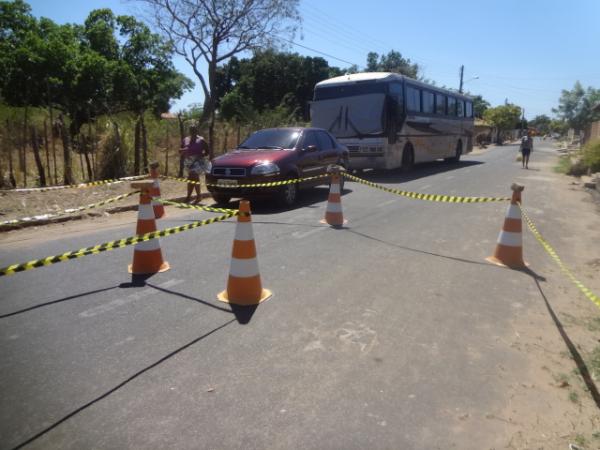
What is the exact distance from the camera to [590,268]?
5961mm

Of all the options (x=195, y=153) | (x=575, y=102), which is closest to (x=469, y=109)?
(x=195, y=153)

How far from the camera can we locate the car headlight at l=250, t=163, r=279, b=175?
893cm

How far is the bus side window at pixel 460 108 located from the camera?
22.5 meters

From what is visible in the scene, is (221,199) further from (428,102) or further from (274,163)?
(428,102)

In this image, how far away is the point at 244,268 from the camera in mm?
4316

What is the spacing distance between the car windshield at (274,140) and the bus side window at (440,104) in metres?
11.2

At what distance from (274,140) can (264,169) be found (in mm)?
1539

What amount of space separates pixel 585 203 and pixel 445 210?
15.2 ft

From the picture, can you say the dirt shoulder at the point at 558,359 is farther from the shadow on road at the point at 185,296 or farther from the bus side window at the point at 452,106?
the bus side window at the point at 452,106

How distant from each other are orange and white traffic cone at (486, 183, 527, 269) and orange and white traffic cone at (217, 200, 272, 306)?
3.38 m

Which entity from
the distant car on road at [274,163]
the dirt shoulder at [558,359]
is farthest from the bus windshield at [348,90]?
the dirt shoulder at [558,359]

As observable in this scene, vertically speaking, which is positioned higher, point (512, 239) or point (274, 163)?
point (274, 163)

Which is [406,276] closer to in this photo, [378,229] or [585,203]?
[378,229]

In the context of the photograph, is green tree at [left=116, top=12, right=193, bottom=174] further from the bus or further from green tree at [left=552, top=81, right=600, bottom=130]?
green tree at [left=552, top=81, right=600, bottom=130]
